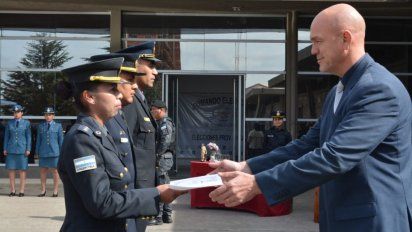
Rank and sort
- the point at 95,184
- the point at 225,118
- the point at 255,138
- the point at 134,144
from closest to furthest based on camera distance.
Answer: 1. the point at 95,184
2. the point at 134,144
3. the point at 255,138
4. the point at 225,118

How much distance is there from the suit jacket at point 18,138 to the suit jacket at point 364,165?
980cm

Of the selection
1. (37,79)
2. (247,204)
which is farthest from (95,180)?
(37,79)

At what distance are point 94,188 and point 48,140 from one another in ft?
29.9

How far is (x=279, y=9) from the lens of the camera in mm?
13859

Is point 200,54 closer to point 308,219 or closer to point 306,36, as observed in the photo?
point 306,36

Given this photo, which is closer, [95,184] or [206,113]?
[95,184]

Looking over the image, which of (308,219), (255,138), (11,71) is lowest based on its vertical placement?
(308,219)

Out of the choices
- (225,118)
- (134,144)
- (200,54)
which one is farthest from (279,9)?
(134,144)

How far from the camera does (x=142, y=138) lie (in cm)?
437

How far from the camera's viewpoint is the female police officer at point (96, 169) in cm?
244

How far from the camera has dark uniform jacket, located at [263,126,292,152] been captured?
9.80 m

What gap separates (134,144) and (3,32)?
36.5ft

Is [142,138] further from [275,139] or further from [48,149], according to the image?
[48,149]

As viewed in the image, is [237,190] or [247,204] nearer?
[237,190]
